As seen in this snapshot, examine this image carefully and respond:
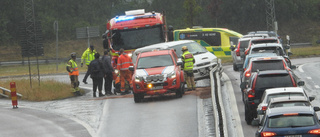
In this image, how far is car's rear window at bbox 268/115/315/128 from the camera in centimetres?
1258

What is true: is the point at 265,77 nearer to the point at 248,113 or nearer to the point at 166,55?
the point at 248,113

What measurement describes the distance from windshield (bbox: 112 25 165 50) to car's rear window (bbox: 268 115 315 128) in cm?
1628

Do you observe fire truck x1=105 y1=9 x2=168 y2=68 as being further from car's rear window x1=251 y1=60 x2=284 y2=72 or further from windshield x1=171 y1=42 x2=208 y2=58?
car's rear window x1=251 y1=60 x2=284 y2=72

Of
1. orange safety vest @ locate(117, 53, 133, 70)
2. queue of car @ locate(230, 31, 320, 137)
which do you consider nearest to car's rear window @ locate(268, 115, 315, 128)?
queue of car @ locate(230, 31, 320, 137)

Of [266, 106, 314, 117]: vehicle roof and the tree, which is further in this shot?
the tree

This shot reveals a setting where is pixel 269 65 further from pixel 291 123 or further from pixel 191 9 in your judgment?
pixel 191 9

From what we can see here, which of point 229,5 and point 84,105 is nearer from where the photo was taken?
point 84,105

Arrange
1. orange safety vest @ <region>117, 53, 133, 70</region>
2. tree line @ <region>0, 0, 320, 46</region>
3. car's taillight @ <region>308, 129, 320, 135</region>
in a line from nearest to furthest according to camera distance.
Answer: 1. car's taillight @ <region>308, 129, 320, 135</region>
2. orange safety vest @ <region>117, 53, 133, 70</region>
3. tree line @ <region>0, 0, 320, 46</region>

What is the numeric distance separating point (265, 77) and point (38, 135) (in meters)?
6.04

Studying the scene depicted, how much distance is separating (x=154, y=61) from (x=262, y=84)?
717 cm

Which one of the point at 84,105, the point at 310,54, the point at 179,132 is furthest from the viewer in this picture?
the point at 310,54

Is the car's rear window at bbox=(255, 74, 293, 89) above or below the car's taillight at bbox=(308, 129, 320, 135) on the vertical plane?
above

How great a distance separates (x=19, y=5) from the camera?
3381 inches

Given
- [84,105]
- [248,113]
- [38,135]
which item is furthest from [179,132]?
[84,105]
